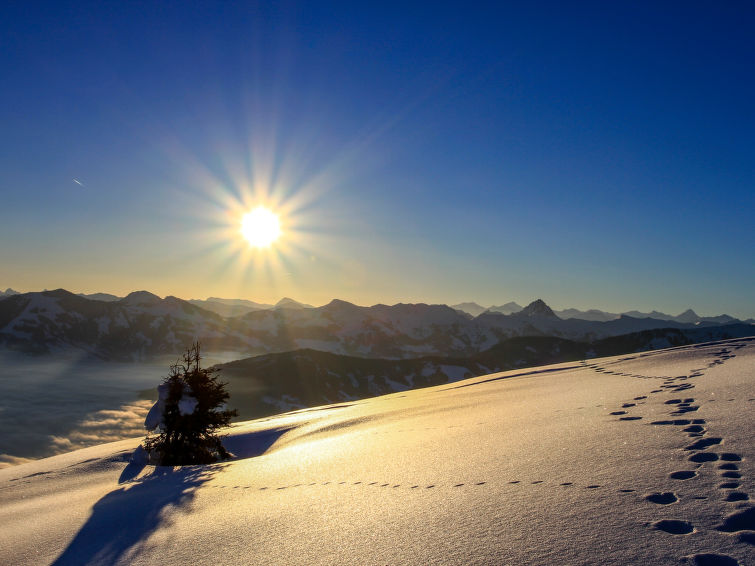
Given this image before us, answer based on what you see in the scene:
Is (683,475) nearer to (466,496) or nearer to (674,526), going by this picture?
(674,526)

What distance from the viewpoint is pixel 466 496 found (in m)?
4.16

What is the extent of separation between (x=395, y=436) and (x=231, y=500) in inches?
137

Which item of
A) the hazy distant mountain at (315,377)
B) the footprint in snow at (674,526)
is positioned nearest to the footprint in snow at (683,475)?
the footprint in snow at (674,526)

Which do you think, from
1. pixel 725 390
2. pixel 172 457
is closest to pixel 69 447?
pixel 172 457

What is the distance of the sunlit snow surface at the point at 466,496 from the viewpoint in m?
2.96

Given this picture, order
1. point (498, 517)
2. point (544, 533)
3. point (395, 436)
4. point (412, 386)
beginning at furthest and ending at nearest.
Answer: point (412, 386) < point (395, 436) < point (498, 517) < point (544, 533)

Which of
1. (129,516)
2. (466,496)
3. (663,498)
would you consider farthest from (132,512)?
(663,498)

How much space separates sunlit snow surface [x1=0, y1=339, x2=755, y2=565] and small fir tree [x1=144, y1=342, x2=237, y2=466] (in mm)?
1888

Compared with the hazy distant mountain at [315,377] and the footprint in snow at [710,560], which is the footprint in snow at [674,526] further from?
the hazy distant mountain at [315,377]

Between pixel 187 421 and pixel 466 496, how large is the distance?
33.1 feet

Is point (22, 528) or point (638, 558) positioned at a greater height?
point (22, 528)

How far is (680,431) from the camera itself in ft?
17.0

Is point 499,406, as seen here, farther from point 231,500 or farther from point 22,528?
point 22,528

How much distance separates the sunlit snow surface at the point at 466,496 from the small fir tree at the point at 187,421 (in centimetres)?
189
